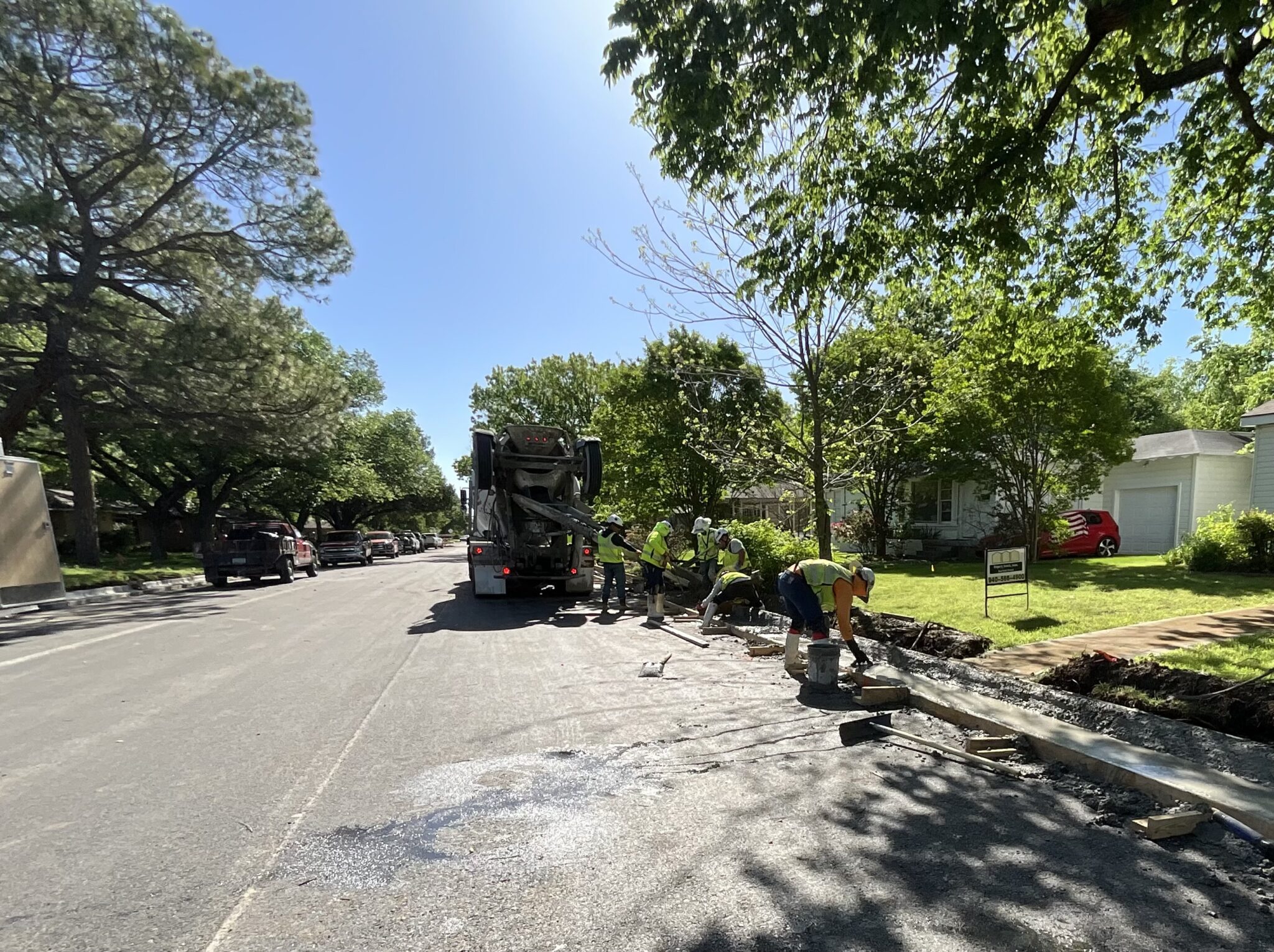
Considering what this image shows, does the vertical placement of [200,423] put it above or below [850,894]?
above

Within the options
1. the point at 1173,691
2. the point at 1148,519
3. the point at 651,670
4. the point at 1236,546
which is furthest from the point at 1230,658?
the point at 1148,519

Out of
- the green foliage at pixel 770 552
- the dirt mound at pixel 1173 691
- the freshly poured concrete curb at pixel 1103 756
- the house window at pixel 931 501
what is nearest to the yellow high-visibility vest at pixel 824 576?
the freshly poured concrete curb at pixel 1103 756

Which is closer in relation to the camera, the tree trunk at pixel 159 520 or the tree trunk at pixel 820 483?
the tree trunk at pixel 820 483

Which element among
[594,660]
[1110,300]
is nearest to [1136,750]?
[594,660]

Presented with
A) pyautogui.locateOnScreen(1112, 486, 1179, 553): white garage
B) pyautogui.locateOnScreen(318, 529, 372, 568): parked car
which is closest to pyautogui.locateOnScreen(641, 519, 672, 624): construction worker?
pyautogui.locateOnScreen(1112, 486, 1179, 553): white garage

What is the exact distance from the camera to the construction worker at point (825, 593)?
7020 mm

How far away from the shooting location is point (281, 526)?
22000 millimetres

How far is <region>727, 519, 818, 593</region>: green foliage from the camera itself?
41.1ft

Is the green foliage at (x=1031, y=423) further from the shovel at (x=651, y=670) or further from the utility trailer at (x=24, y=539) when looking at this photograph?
the utility trailer at (x=24, y=539)

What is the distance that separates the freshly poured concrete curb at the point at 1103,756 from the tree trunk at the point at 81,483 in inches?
915

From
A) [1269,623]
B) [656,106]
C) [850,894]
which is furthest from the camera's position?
[1269,623]

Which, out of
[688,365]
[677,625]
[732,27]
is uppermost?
[732,27]

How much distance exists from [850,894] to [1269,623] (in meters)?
7.93

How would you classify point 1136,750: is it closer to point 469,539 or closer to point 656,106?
point 656,106
